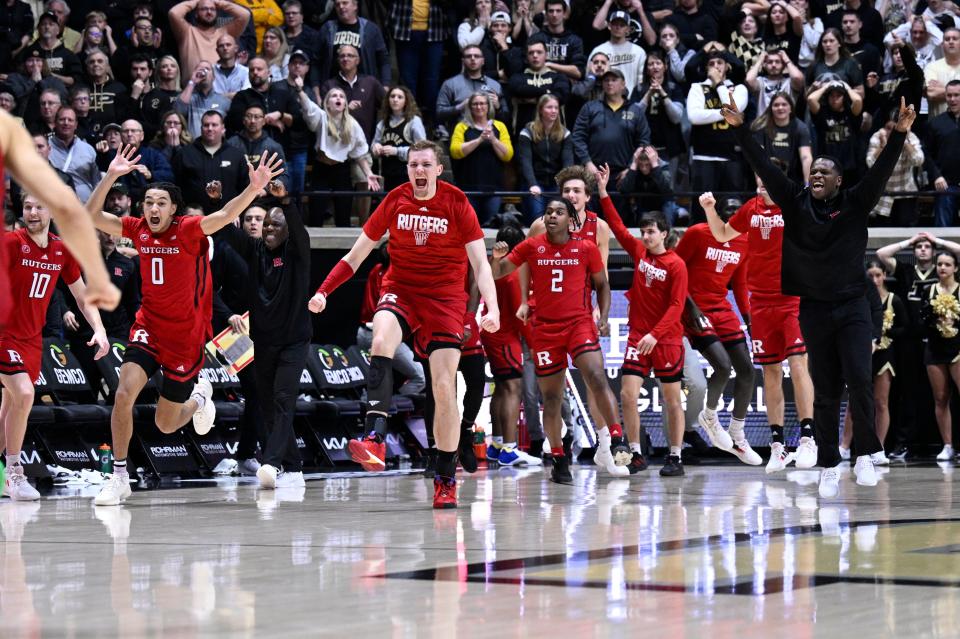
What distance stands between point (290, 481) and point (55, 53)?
25.1 ft

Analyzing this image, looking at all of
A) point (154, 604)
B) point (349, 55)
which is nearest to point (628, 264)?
point (349, 55)

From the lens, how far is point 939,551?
22.2 ft

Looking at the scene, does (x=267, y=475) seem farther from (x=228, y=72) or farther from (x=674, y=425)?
(x=228, y=72)

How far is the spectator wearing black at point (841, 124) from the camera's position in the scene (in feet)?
57.5

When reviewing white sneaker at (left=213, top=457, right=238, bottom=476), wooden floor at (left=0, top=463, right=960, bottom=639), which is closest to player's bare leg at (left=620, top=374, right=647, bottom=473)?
wooden floor at (left=0, top=463, right=960, bottom=639)

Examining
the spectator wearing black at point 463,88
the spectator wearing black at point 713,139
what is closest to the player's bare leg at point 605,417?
the spectator wearing black at point 713,139

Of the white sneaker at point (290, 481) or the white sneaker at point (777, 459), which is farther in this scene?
the white sneaker at point (777, 459)

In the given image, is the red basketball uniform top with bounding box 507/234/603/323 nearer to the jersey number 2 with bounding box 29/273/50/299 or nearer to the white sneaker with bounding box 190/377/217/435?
the white sneaker with bounding box 190/377/217/435

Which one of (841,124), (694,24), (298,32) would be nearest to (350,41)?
(298,32)

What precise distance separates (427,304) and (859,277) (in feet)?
9.63

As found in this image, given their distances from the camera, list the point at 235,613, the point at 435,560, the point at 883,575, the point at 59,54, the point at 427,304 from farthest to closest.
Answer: the point at 59,54 → the point at 427,304 → the point at 435,560 → the point at 883,575 → the point at 235,613

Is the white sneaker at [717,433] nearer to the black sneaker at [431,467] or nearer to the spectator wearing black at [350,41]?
the black sneaker at [431,467]

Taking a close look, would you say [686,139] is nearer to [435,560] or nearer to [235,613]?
[435,560]

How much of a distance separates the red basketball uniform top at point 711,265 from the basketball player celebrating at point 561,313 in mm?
1673
